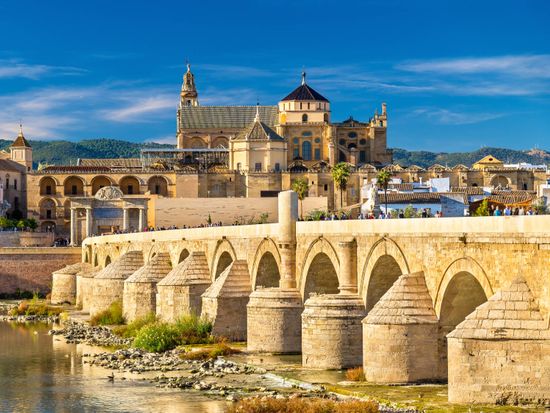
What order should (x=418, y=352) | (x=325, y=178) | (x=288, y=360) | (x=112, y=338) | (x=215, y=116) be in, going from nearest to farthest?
1. (x=418, y=352)
2. (x=288, y=360)
3. (x=112, y=338)
4. (x=325, y=178)
5. (x=215, y=116)

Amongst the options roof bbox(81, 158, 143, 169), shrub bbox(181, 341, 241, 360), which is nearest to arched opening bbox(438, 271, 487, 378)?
shrub bbox(181, 341, 241, 360)

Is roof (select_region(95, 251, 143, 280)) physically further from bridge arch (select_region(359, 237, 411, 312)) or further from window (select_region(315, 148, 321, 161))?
window (select_region(315, 148, 321, 161))

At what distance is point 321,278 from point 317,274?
178 millimetres

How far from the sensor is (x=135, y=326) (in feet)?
156

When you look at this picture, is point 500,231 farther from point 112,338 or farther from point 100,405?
point 112,338

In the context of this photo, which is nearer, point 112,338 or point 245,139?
point 112,338

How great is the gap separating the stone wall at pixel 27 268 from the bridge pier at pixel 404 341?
54.3 metres

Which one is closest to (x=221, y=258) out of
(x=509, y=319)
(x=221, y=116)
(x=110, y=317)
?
Result: (x=110, y=317)

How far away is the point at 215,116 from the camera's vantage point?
12425 centimetres

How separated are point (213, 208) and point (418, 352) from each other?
70.5 metres

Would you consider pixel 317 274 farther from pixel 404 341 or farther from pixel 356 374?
pixel 404 341

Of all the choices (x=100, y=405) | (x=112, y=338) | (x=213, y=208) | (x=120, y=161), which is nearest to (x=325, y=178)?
(x=213, y=208)

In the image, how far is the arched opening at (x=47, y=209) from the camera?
114000 millimetres

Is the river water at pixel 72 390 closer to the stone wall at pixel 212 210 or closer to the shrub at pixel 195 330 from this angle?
the shrub at pixel 195 330
